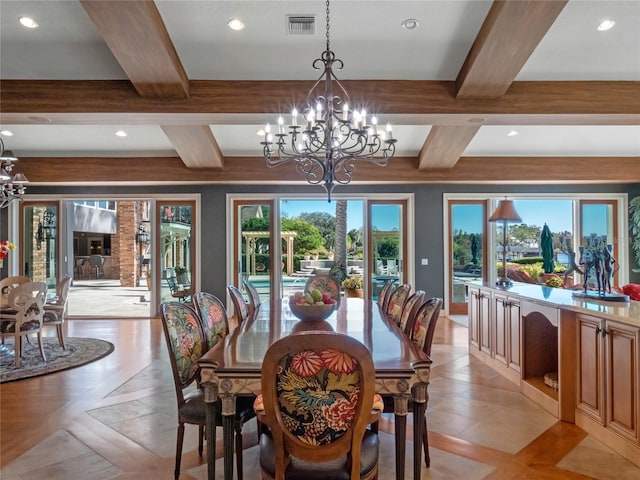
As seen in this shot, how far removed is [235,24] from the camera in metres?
3.20

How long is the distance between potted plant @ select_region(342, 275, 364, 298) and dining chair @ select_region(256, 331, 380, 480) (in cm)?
565

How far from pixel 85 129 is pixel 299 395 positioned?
18.5ft

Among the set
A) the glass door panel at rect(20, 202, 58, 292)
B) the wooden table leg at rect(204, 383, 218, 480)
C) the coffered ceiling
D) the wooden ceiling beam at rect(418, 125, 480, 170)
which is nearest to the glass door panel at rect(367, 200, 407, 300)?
the wooden ceiling beam at rect(418, 125, 480, 170)

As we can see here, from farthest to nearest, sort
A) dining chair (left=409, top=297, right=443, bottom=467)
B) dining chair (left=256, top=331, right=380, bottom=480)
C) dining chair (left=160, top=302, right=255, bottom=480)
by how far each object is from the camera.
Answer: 1. dining chair (left=409, top=297, right=443, bottom=467)
2. dining chair (left=160, top=302, right=255, bottom=480)
3. dining chair (left=256, top=331, right=380, bottom=480)

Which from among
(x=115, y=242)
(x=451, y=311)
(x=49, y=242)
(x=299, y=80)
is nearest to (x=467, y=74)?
(x=299, y=80)

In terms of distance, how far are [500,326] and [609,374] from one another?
1422mm

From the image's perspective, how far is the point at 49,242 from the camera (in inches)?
282

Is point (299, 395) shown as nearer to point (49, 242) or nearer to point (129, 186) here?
point (129, 186)

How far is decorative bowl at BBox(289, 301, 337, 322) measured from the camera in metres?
2.62

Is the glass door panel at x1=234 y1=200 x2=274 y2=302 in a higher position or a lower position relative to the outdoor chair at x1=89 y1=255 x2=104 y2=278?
higher

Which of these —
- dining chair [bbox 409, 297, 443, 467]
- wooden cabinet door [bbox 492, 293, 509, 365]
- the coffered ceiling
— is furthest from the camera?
wooden cabinet door [bbox 492, 293, 509, 365]

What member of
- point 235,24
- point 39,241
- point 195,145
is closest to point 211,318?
point 235,24

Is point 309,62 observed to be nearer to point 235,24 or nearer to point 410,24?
point 235,24

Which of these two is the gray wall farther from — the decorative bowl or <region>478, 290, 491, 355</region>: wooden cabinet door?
the decorative bowl
